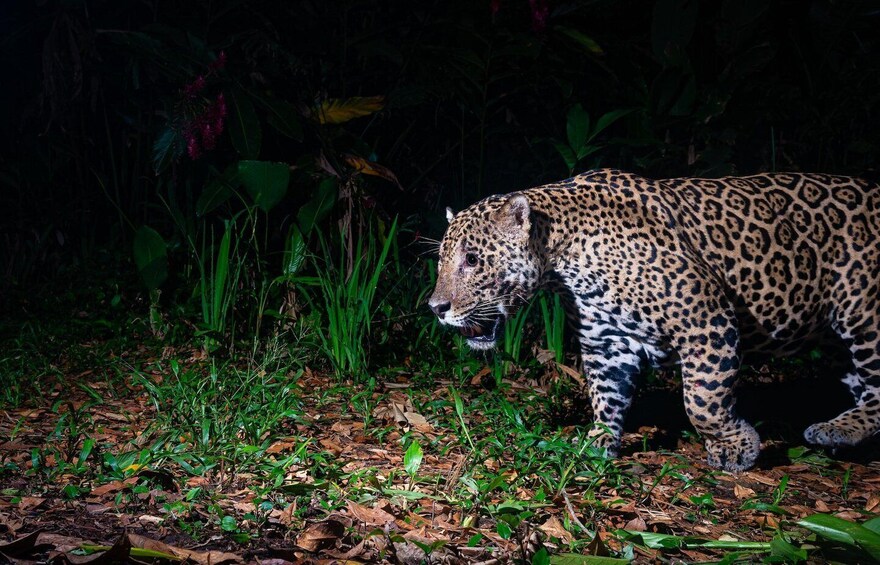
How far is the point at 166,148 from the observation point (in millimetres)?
4500

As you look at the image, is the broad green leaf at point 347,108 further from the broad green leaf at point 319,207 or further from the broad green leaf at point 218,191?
the broad green leaf at point 218,191

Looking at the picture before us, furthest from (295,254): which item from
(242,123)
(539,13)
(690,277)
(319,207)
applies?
(690,277)

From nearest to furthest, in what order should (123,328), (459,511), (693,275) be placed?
(459,511) → (693,275) → (123,328)

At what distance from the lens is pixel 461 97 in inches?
219

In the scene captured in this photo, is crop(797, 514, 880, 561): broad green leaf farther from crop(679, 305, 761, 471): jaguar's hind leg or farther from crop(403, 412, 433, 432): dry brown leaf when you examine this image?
crop(403, 412, 433, 432): dry brown leaf

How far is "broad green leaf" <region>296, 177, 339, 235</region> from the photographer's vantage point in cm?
506

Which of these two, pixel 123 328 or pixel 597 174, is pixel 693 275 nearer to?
pixel 597 174

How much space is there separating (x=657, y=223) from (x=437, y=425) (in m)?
1.39

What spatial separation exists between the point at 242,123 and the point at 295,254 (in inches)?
32.9

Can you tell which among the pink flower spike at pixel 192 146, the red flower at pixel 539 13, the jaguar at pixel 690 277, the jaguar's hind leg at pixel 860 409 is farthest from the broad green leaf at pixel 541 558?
the red flower at pixel 539 13

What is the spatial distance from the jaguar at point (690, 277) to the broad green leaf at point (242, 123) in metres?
1.44

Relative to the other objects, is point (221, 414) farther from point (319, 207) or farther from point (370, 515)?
point (319, 207)

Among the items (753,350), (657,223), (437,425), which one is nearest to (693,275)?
(657,223)

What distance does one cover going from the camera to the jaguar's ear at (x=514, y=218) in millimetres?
3607
